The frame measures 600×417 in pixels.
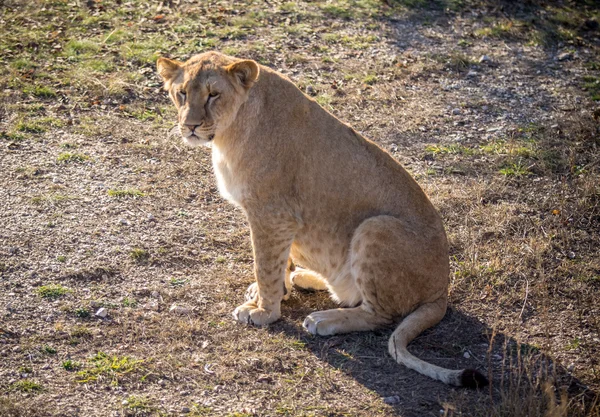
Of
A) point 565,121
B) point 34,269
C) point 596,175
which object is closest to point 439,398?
point 34,269

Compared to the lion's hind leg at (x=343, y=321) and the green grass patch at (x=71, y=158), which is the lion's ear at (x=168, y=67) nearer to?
the lion's hind leg at (x=343, y=321)

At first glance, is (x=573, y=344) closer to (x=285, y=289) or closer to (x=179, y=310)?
(x=285, y=289)

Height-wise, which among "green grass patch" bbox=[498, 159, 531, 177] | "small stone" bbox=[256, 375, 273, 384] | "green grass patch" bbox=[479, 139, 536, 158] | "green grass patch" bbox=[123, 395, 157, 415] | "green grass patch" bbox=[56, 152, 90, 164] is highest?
"green grass patch" bbox=[479, 139, 536, 158]

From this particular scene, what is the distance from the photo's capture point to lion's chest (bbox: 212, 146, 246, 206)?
568cm

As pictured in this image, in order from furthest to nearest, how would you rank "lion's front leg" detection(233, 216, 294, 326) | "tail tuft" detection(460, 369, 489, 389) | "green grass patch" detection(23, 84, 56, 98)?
"green grass patch" detection(23, 84, 56, 98), "lion's front leg" detection(233, 216, 294, 326), "tail tuft" detection(460, 369, 489, 389)

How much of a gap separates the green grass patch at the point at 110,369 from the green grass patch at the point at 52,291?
2.80 ft

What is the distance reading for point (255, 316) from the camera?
5668 mm

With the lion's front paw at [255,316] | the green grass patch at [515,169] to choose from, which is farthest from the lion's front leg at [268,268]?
the green grass patch at [515,169]

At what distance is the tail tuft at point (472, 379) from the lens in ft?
15.8

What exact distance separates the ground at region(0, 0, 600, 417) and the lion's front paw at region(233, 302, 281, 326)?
0.27 feet

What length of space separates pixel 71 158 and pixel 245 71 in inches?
126

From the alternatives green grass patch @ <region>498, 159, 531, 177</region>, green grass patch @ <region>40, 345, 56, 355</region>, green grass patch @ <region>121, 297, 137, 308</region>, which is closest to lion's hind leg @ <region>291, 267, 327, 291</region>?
green grass patch @ <region>121, 297, 137, 308</region>

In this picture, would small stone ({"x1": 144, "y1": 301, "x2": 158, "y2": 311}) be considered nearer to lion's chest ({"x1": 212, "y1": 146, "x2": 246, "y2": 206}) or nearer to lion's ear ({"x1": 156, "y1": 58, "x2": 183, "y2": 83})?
lion's chest ({"x1": 212, "y1": 146, "x2": 246, "y2": 206})

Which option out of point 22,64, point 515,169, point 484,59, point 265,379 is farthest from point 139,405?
point 484,59
